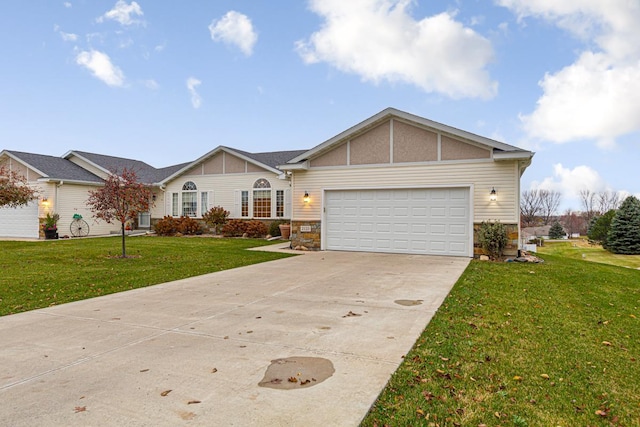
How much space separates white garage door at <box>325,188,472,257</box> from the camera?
1207 centimetres

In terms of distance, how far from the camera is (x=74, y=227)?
20.4 metres

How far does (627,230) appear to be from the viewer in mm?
24312

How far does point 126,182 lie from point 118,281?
4.67 metres

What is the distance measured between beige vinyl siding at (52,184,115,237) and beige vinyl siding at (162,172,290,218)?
5.34 meters

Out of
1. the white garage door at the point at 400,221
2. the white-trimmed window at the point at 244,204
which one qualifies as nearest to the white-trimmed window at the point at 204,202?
the white-trimmed window at the point at 244,204

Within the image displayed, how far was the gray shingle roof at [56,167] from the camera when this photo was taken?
1964 centimetres

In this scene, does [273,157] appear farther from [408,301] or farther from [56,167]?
[408,301]

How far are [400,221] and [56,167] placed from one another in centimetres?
1884

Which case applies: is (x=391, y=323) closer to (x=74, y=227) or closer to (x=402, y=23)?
(x=402, y=23)

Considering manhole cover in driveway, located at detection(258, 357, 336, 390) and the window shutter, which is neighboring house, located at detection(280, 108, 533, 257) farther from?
manhole cover in driveway, located at detection(258, 357, 336, 390)

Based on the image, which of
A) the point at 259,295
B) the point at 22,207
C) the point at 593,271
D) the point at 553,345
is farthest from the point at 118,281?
the point at 22,207

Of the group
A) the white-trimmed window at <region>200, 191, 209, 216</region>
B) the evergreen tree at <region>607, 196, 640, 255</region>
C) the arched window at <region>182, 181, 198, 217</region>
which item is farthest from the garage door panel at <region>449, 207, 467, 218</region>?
the evergreen tree at <region>607, 196, 640, 255</region>

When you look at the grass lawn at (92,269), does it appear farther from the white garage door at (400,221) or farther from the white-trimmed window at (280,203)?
the white-trimmed window at (280,203)

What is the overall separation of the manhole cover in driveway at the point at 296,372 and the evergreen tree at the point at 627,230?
1113 inches
